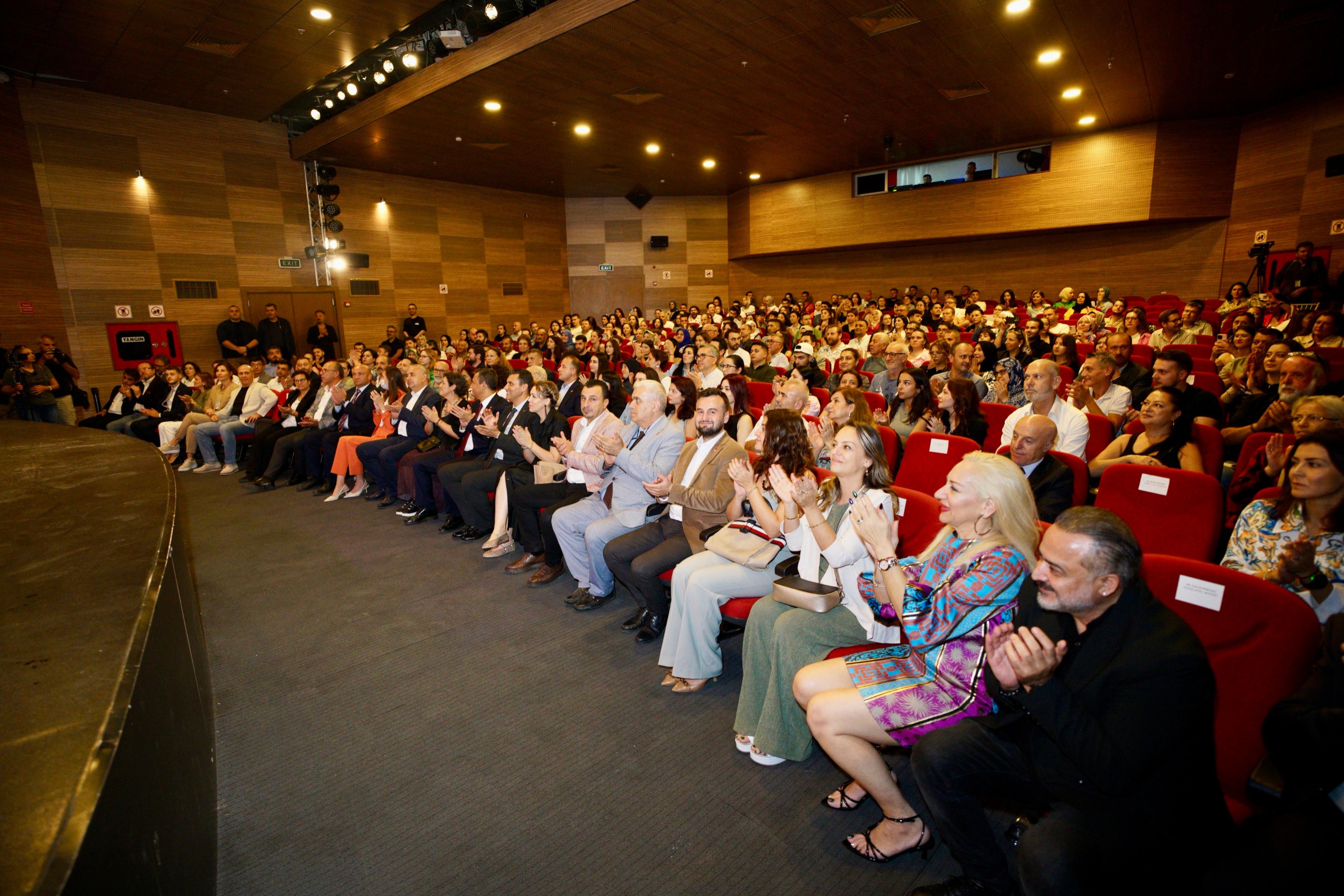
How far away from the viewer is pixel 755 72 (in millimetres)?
7488

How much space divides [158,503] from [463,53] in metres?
7.21

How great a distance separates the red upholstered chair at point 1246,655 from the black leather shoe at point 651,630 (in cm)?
209

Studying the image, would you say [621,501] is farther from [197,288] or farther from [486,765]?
[197,288]

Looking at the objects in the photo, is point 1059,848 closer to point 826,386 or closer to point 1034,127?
point 826,386

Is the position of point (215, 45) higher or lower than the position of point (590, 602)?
higher

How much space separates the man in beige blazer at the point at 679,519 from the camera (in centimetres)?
304

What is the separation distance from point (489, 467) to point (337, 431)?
7.95 feet

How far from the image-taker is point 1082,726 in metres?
1.39

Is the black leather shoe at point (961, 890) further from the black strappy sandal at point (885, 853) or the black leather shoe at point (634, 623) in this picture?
→ the black leather shoe at point (634, 623)

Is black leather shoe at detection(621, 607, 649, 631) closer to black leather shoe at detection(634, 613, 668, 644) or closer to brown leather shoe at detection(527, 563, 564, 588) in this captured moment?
black leather shoe at detection(634, 613, 668, 644)

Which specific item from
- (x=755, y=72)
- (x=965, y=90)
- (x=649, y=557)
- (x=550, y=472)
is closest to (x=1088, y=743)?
(x=649, y=557)

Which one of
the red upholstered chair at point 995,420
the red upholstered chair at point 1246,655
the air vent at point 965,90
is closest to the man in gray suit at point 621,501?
the red upholstered chair at point 995,420

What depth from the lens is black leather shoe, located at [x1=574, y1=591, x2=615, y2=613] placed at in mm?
3475

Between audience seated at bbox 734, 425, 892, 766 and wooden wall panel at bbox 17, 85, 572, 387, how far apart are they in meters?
11.2
